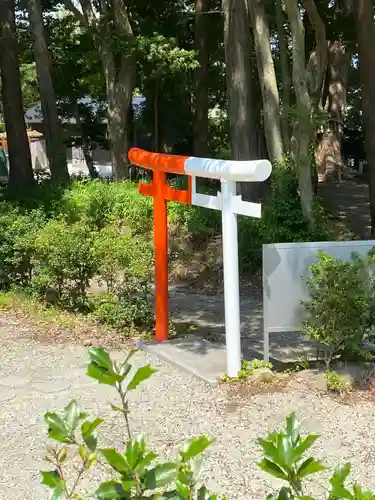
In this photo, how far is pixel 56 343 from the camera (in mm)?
7461

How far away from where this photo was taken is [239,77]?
45.3ft

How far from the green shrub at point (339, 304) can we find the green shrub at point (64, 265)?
3252 millimetres

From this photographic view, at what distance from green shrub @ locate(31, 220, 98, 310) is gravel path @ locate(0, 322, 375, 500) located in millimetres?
1779

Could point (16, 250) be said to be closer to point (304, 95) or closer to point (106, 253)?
point (106, 253)

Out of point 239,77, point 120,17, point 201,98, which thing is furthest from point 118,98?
point 201,98

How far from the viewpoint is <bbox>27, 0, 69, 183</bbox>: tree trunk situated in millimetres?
16906

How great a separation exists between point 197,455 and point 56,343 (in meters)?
5.85

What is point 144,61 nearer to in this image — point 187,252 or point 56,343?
point 187,252

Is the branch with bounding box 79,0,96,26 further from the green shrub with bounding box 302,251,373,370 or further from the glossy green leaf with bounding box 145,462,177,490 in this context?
the glossy green leaf with bounding box 145,462,177,490

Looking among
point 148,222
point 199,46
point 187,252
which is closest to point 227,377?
point 187,252

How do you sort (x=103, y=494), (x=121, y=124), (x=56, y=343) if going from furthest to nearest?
(x=121, y=124)
(x=56, y=343)
(x=103, y=494)

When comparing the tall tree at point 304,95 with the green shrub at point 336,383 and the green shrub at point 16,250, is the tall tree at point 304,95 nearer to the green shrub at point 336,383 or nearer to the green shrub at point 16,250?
the green shrub at point 16,250

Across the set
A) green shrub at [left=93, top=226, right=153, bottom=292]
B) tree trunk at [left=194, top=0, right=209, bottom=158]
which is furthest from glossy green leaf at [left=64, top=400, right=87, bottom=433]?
tree trunk at [left=194, top=0, right=209, bottom=158]

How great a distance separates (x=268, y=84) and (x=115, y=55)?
6.76 m
